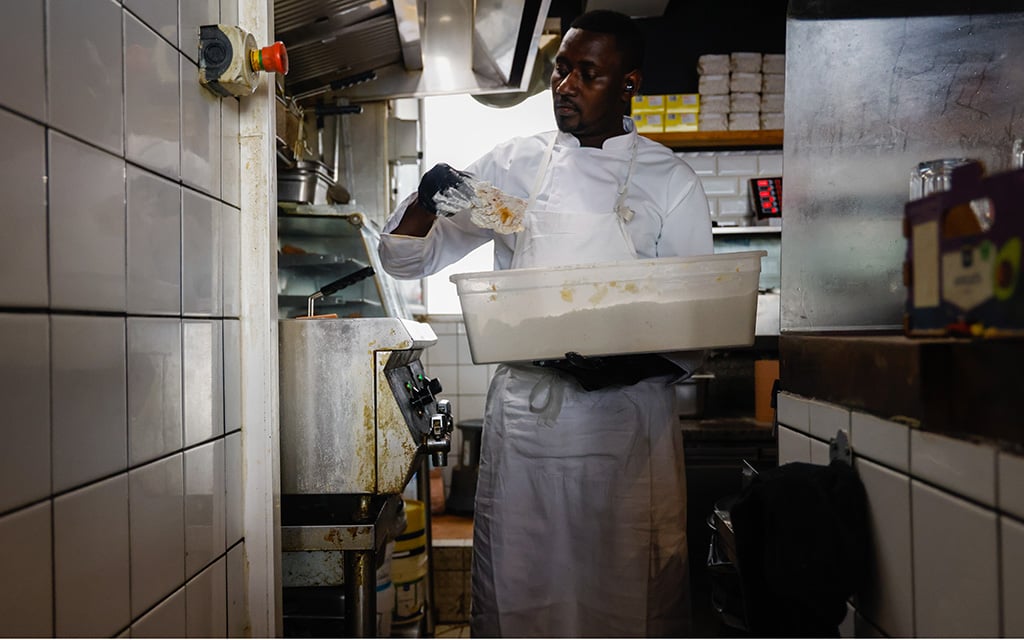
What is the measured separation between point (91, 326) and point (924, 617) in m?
0.91

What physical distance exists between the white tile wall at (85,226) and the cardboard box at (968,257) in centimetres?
84

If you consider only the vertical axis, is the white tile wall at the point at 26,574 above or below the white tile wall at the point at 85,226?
below

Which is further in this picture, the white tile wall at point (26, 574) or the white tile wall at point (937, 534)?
the white tile wall at point (26, 574)

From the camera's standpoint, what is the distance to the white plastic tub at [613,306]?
5.13 feet

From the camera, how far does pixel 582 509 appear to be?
1.86 meters

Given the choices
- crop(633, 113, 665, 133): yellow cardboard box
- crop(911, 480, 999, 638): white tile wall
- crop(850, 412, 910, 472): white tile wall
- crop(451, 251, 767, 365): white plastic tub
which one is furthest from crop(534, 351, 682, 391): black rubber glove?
crop(633, 113, 665, 133): yellow cardboard box

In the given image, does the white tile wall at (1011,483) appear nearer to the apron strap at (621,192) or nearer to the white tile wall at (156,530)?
the white tile wall at (156,530)

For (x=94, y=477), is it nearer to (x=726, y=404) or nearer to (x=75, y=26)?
(x=75, y=26)

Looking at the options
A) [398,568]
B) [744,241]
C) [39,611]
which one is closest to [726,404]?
[744,241]

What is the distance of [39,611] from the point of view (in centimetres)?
75

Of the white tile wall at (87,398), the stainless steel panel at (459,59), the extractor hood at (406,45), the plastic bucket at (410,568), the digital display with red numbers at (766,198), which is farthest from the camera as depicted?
the digital display with red numbers at (766,198)

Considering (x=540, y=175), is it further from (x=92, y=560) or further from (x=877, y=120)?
(x=92, y=560)

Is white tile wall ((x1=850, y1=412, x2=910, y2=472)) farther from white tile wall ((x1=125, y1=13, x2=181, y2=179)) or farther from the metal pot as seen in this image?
the metal pot

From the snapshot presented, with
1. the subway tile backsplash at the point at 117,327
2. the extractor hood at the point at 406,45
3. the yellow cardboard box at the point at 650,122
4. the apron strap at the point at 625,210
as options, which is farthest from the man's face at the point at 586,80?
the yellow cardboard box at the point at 650,122
